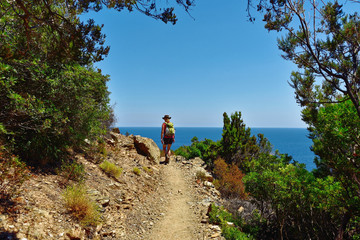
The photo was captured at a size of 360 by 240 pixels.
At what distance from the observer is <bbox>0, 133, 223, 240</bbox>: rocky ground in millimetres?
4273

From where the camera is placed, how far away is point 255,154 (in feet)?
57.0

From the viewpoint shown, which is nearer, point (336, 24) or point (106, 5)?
point (106, 5)

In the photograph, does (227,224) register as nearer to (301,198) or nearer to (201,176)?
(301,198)

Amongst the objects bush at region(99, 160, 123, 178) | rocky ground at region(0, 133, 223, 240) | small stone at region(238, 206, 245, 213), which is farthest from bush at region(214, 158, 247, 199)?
bush at region(99, 160, 123, 178)

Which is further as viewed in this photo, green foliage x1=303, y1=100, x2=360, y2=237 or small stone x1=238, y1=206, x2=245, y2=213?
small stone x1=238, y1=206, x2=245, y2=213

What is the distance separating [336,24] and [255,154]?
12404 millimetres

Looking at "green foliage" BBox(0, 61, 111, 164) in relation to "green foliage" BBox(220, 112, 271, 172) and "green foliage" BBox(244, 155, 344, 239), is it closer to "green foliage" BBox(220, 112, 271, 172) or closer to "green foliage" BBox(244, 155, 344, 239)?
"green foliage" BBox(244, 155, 344, 239)

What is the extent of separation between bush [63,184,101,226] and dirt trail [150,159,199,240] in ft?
6.56

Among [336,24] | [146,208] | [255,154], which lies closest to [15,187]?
[146,208]

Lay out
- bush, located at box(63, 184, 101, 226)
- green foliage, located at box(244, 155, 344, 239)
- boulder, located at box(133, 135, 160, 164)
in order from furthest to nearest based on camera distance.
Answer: boulder, located at box(133, 135, 160, 164) < green foliage, located at box(244, 155, 344, 239) < bush, located at box(63, 184, 101, 226)

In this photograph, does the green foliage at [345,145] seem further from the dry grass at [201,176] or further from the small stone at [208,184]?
the dry grass at [201,176]

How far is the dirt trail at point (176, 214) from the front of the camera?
643 cm

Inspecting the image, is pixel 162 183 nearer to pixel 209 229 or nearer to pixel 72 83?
pixel 209 229

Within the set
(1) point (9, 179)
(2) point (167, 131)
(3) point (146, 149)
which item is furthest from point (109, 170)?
(2) point (167, 131)
